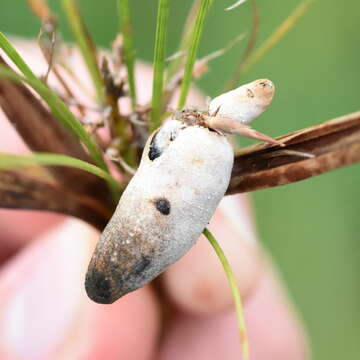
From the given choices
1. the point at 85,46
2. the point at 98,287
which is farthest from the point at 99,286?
the point at 85,46

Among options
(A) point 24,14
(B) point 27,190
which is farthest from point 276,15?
(B) point 27,190

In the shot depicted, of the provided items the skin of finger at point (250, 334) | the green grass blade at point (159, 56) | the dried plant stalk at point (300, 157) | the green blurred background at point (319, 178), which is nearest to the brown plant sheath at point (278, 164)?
the dried plant stalk at point (300, 157)

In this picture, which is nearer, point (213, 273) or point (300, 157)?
point (300, 157)

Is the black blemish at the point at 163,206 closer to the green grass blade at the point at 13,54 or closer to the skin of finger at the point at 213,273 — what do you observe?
the green grass blade at the point at 13,54

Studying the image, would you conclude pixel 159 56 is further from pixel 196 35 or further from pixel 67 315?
pixel 67 315

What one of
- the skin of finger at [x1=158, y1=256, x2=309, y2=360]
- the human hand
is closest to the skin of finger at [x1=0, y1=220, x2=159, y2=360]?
the human hand
